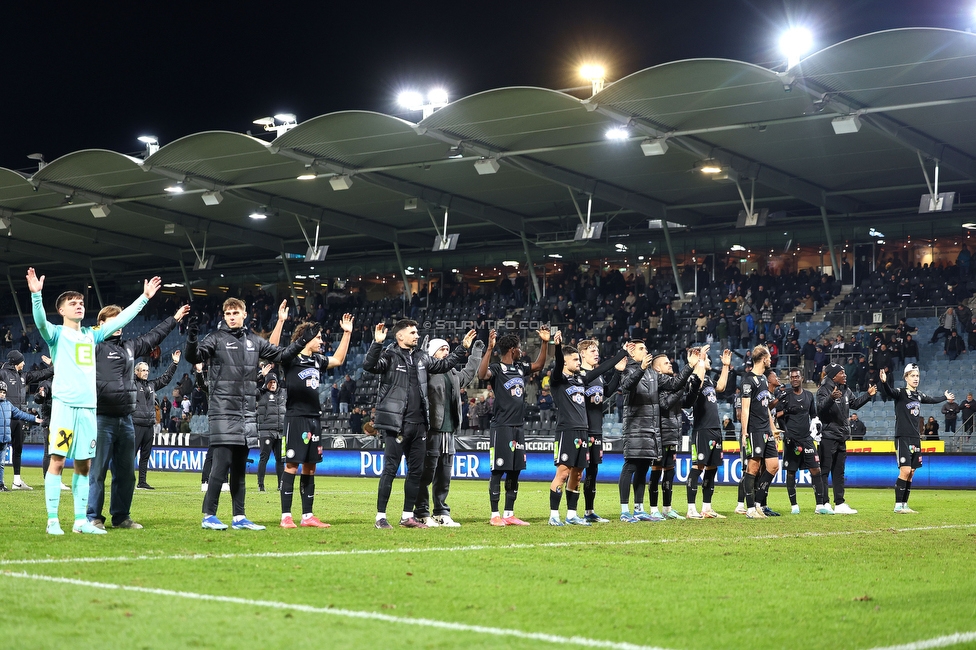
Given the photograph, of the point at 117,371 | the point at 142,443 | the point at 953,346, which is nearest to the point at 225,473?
the point at 117,371

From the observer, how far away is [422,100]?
93.7 ft

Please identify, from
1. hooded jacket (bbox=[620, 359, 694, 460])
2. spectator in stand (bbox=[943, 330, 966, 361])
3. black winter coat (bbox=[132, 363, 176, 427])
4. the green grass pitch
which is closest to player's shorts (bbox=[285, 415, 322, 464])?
the green grass pitch

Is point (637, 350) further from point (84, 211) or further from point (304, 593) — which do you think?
point (84, 211)

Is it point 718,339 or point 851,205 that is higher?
point 851,205

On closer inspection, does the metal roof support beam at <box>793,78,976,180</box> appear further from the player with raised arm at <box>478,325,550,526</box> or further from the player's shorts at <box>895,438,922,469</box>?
the player with raised arm at <box>478,325,550,526</box>

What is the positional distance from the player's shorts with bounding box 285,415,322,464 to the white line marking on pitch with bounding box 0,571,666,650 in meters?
4.58

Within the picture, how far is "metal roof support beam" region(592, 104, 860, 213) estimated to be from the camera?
2691 centimetres

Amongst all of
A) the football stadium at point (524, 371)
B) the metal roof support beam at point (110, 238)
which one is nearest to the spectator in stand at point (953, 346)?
the football stadium at point (524, 371)

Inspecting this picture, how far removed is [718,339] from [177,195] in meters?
18.7

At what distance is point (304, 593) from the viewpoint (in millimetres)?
6641

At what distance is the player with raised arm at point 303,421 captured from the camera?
38.1 feet

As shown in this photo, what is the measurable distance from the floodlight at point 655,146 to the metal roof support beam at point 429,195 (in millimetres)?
9079

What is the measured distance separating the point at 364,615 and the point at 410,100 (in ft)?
77.5

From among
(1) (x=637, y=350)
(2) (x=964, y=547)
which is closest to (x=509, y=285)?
(1) (x=637, y=350)
